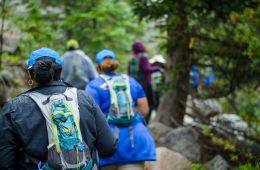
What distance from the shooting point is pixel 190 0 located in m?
8.50

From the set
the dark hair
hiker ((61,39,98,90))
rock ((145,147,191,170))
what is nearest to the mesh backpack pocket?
the dark hair

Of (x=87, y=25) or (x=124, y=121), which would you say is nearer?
(x=124, y=121)

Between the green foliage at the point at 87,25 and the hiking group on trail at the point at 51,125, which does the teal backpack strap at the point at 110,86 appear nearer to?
the hiking group on trail at the point at 51,125

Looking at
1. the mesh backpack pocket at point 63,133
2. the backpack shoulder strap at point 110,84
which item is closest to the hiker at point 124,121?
the backpack shoulder strap at point 110,84

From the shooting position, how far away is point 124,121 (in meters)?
6.61

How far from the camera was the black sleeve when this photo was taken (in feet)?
15.0

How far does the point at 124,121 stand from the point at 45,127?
2.46 meters

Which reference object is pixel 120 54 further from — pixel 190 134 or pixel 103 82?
pixel 103 82

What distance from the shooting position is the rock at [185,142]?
9383mm

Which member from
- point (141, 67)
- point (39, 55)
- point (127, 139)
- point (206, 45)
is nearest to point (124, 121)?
point (127, 139)

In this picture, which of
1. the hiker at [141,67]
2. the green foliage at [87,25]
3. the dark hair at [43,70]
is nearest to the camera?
the dark hair at [43,70]

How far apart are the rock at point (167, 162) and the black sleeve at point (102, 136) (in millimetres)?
3094

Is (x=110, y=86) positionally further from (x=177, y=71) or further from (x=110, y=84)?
(x=177, y=71)

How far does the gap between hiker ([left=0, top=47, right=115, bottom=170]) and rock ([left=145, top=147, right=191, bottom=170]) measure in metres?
3.39
